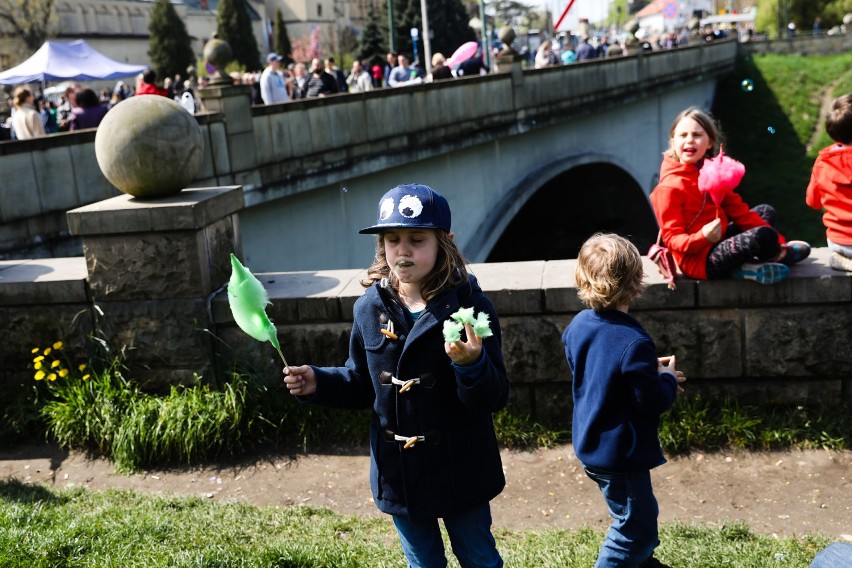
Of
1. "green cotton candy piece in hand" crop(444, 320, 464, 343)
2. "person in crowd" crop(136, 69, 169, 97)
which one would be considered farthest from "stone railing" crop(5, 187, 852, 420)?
"person in crowd" crop(136, 69, 169, 97)

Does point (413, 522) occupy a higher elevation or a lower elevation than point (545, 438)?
higher

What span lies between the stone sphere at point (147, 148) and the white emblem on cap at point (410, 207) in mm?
2933

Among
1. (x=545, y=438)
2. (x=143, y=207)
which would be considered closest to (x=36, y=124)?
(x=143, y=207)

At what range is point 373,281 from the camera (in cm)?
325

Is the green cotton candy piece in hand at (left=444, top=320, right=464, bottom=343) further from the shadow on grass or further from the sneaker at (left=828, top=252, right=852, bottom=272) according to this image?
the sneaker at (left=828, top=252, right=852, bottom=272)

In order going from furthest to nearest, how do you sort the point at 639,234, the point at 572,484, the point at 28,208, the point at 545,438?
1. the point at 639,234
2. the point at 28,208
3. the point at 545,438
4. the point at 572,484

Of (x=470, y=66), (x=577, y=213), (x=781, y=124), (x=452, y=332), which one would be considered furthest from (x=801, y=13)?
(x=452, y=332)

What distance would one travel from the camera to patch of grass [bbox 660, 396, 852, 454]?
5000 mm

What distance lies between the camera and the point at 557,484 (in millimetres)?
4852

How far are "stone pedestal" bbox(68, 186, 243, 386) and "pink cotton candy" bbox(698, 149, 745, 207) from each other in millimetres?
2690

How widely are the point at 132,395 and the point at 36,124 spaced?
266 inches

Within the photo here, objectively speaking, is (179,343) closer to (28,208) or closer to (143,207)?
(143,207)

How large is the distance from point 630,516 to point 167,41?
189 ft

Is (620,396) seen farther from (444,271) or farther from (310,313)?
(310,313)
